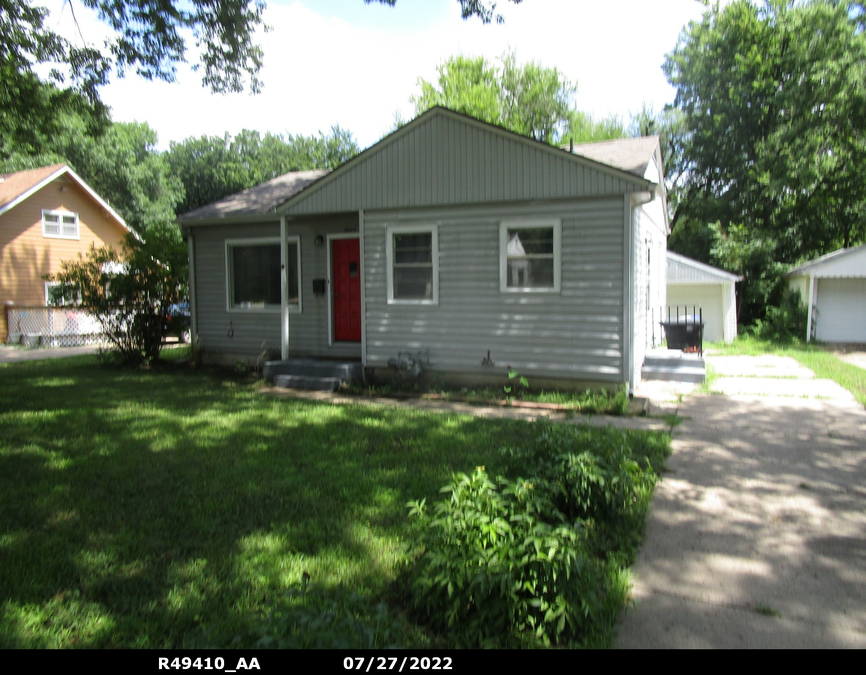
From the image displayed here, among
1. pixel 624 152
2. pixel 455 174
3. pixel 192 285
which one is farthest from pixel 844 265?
pixel 192 285

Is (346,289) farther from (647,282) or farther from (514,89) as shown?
(514,89)

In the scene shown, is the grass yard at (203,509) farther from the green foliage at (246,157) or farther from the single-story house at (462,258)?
the green foliage at (246,157)

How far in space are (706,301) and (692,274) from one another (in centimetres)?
103

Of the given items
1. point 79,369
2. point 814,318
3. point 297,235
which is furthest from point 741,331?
point 79,369

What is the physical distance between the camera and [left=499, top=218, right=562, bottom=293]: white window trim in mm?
8695

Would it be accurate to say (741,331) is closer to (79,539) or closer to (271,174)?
(79,539)

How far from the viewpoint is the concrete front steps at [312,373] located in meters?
9.76

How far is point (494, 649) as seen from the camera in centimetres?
263

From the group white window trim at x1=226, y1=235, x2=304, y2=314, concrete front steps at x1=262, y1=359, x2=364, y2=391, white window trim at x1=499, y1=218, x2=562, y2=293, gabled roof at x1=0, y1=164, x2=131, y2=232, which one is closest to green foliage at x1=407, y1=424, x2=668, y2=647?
white window trim at x1=499, y1=218, x2=562, y2=293

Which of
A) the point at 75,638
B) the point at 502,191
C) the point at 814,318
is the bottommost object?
the point at 75,638

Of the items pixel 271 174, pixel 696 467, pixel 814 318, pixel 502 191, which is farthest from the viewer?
pixel 271 174

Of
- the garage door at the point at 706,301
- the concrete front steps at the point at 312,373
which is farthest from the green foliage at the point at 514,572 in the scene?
the garage door at the point at 706,301

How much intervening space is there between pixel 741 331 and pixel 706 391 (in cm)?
1168

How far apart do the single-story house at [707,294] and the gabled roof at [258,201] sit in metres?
11.1
